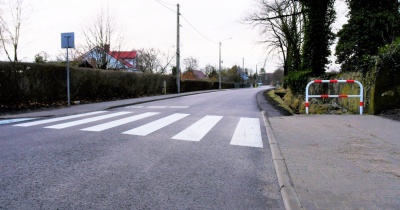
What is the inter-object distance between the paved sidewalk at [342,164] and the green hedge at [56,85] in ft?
34.5

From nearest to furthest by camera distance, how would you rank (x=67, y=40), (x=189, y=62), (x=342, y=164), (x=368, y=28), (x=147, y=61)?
(x=342, y=164) → (x=67, y=40) → (x=368, y=28) → (x=147, y=61) → (x=189, y=62)

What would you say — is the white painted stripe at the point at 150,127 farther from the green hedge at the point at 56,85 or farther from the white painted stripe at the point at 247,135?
the green hedge at the point at 56,85

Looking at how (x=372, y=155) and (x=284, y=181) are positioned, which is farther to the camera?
(x=372, y=155)

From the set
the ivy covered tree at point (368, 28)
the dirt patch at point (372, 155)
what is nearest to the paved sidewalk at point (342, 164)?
the dirt patch at point (372, 155)

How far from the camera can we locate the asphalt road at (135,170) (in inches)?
120

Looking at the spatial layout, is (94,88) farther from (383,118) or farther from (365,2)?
(365,2)

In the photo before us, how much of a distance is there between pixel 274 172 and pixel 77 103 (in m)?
13.2

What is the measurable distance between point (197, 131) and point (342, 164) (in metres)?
3.66

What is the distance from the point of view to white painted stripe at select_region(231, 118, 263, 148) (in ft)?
19.4

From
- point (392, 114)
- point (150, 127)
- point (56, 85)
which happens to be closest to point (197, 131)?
point (150, 127)

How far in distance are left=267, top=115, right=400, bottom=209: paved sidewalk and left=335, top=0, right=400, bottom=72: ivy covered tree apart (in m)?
9.08

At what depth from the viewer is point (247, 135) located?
6.77m

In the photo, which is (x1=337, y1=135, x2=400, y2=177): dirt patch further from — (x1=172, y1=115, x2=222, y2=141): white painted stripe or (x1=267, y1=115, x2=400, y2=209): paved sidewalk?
(x1=172, y1=115, x2=222, y2=141): white painted stripe

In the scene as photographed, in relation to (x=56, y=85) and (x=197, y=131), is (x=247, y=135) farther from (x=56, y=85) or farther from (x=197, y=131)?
(x=56, y=85)
